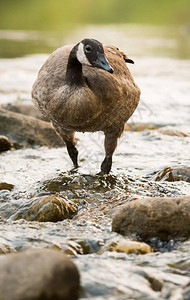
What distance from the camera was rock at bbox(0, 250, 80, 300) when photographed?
4.18 m

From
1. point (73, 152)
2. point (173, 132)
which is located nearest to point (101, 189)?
point (73, 152)

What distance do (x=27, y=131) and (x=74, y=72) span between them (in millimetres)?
4037

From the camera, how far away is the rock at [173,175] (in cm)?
855

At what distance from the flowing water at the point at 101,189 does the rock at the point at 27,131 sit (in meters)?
0.32

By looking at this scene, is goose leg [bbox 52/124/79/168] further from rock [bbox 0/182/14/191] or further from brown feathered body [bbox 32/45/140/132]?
rock [bbox 0/182/14/191]

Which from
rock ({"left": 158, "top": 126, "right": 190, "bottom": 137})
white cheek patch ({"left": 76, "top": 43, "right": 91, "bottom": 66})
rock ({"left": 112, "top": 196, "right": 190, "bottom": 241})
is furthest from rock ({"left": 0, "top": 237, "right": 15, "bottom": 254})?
rock ({"left": 158, "top": 126, "right": 190, "bottom": 137})

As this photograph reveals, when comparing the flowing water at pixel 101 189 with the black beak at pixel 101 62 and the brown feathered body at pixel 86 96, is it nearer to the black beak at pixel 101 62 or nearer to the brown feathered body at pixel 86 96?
the brown feathered body at pixel 86 96

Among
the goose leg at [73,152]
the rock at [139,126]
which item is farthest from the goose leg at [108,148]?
the rock at [139,126]

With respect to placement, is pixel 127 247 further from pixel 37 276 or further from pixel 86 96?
pixel 86 96

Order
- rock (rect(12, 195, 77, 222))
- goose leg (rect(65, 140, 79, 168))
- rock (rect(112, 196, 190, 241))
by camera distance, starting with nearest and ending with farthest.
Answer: rock (rect(112, 196, 190, 241)) < rock (rect(12, 195, 77, 222)) < goose leg (rect(65, 140, 79, 168))

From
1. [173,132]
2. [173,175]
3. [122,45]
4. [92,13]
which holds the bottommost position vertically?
[92,13]

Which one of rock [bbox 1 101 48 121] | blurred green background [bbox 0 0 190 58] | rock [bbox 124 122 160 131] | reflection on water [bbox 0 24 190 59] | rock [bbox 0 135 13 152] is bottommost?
blurred green background [bbox 0 0 190 58]

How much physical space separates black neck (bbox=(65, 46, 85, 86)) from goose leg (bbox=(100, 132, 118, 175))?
179 centimetres

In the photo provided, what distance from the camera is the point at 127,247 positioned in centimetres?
566
